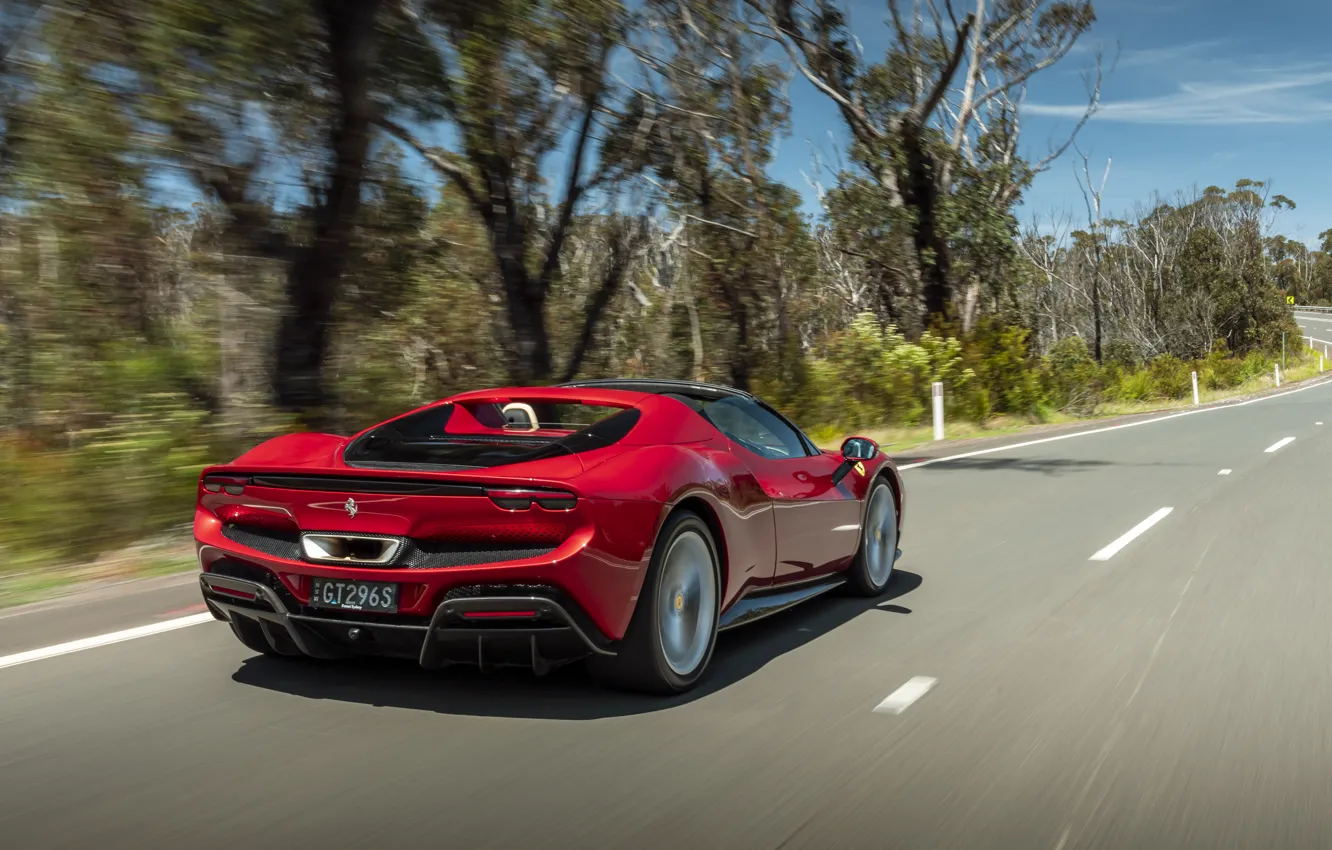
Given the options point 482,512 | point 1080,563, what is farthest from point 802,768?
point 1080,563

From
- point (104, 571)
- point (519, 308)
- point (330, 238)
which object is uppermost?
point (330, 238)

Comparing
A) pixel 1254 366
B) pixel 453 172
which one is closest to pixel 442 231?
pixel 453 172

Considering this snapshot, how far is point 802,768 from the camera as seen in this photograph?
3.84 meters

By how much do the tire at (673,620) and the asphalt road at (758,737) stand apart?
4.7 inches

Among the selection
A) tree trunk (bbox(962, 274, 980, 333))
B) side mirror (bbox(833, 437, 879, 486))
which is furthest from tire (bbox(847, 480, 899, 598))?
tree trunk (bbox(962, 274, 980, 333))

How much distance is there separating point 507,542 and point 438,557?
245 millimetres

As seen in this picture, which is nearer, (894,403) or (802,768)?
(802,768)

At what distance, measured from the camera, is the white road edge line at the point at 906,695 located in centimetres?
455

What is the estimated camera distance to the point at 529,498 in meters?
4.12

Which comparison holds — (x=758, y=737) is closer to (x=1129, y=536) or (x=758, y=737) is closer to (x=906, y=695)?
(x=906, y=695)

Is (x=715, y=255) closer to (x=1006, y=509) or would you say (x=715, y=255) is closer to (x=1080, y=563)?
(x=1006, y=509)

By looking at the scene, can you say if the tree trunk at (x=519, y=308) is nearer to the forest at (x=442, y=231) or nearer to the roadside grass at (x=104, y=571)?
the forest at (x=442, y=231)

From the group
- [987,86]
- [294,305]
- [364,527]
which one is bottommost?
[364,527]

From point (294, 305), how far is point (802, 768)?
326 inches
